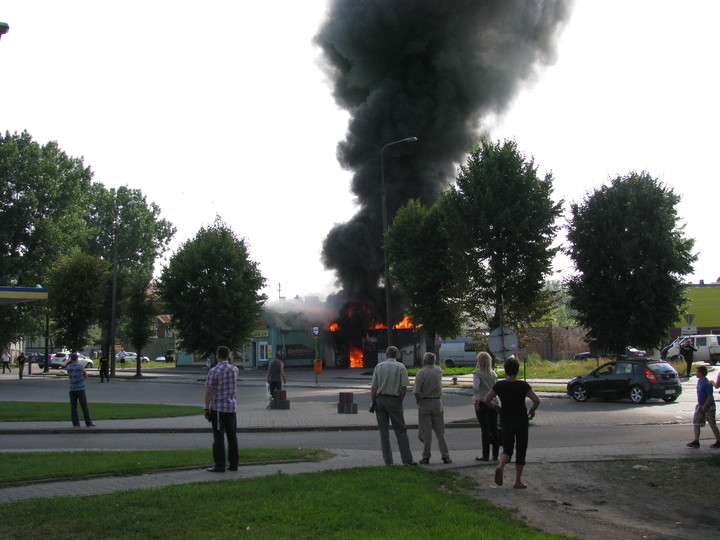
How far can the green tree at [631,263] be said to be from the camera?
2778 cm

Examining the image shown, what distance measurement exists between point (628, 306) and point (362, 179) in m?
19.6

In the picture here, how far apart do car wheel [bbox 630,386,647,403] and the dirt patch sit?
452 inches

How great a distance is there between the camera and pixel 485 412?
949cm

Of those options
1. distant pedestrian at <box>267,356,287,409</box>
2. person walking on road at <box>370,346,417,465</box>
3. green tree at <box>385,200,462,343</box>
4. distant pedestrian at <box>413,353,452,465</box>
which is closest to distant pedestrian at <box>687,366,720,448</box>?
distant pedestrian at <box>413,353,452,465</box>

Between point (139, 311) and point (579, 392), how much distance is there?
32.5m

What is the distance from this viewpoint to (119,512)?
5816mm

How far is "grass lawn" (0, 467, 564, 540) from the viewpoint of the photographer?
521 centimetres

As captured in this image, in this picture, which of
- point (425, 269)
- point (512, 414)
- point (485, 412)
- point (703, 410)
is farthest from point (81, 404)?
point (425, 269)

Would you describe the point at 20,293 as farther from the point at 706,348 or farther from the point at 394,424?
the point at 706,348

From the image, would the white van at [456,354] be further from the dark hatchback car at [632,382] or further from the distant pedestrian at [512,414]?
the distant pedestrian at [512,414]

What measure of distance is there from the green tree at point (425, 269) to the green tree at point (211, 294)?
1012cm

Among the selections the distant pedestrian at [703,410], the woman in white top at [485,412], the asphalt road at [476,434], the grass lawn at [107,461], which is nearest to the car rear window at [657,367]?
the asphalt road at [476,434]

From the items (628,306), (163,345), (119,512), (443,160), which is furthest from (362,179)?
(163,345)

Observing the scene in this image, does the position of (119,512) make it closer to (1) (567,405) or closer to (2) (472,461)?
(2) (472,461)
